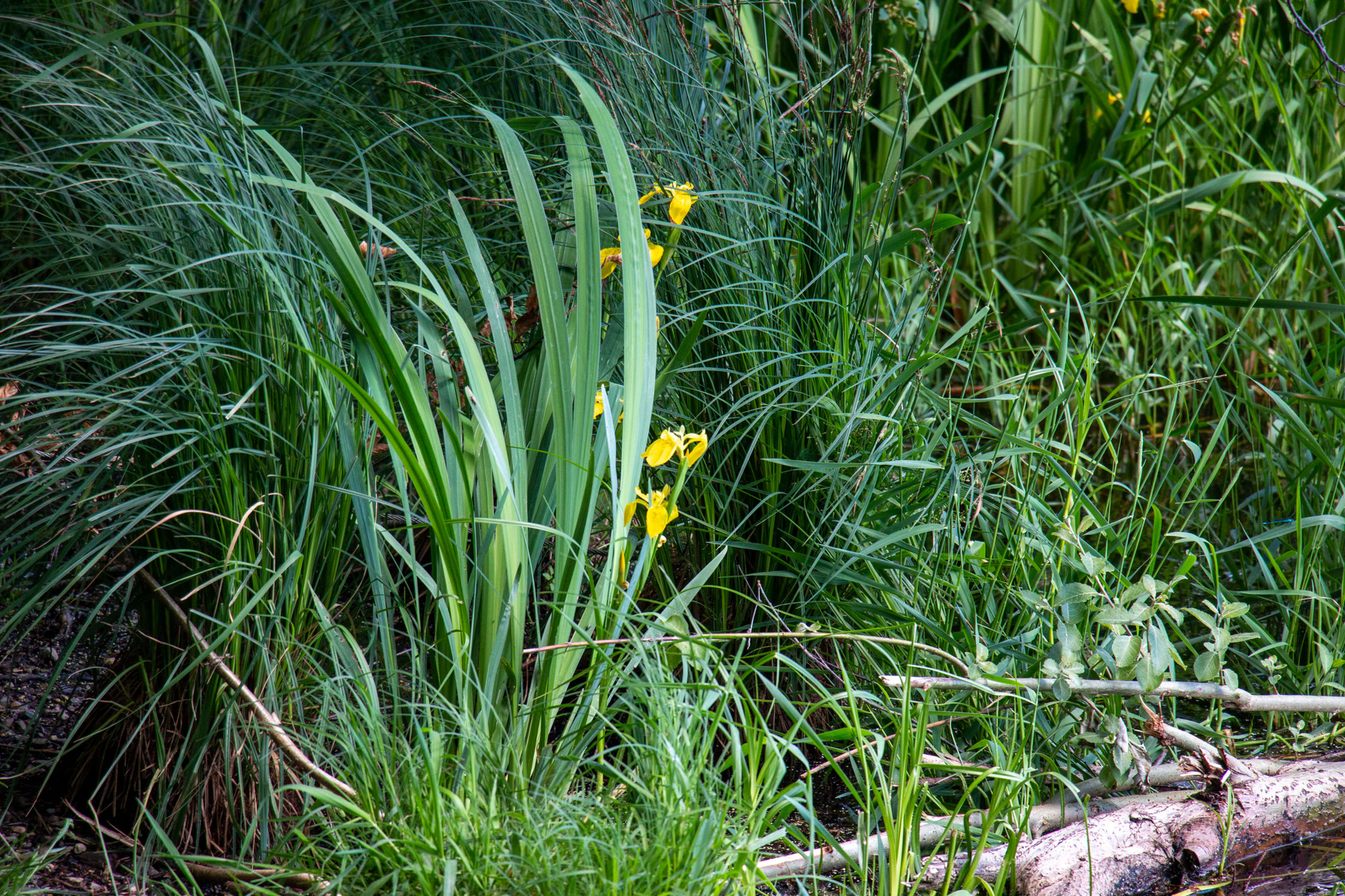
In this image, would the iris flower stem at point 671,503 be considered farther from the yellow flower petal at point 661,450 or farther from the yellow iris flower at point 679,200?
the yellow iris flower at point 679,200

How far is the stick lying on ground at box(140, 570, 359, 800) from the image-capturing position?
1.40m

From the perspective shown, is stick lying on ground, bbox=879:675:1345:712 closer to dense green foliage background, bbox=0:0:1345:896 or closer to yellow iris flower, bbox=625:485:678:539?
dense green foliage background, bbox=0:0:1345:896

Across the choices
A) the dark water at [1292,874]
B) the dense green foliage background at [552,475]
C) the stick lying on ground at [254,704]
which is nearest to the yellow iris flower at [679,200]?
the dense green foliage background at [552,475]

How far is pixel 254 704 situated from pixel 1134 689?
48.4 inches

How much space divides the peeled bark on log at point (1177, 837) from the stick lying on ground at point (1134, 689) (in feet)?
0.40

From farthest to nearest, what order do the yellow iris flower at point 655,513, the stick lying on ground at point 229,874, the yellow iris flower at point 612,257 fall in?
the yellow iris flower at point 612,257
the yellow iris flower at point 655,513
the stick lying on ground at point 229,874

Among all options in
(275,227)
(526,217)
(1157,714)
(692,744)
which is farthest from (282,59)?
(1157,714)

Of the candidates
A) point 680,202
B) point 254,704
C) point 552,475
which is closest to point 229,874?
point 254,704

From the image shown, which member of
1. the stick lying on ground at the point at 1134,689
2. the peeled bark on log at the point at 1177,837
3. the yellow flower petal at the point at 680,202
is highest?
the yellow flower petal at the point at 680,202

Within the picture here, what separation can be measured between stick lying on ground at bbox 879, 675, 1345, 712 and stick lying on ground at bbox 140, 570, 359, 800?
0.74 m

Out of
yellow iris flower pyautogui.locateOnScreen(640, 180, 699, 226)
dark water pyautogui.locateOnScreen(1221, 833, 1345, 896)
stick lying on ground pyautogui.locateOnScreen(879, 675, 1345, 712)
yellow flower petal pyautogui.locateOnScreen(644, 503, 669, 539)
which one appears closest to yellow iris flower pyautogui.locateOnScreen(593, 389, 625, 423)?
yellow flower petal pyautogui.locateOnScreen(644, 503, 669, 539)

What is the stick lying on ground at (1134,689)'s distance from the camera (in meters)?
1.63

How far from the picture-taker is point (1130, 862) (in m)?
1.70

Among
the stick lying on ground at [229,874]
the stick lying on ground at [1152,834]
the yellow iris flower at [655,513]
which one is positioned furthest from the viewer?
the stick lying on ground at [1152,834]
